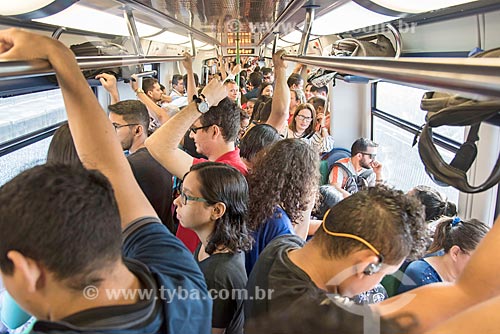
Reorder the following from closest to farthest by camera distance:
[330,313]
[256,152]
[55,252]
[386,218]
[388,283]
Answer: [55,252], [330,313], [386,218], [388,283], [256,152]

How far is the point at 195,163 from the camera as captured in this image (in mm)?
1978

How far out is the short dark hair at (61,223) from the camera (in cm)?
68

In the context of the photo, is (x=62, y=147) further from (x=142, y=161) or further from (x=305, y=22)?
(x=305, y=22)

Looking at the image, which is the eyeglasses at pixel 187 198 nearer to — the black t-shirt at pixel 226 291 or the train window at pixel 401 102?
the black t-shirt at pixel 226 291

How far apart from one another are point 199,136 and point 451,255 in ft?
4.45

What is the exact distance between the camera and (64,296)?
72 cm

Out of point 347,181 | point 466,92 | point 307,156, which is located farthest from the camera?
point 347,181

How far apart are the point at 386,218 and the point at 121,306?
0.66 metres

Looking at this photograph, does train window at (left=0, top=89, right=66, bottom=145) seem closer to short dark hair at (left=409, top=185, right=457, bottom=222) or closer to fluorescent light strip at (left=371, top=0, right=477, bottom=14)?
fluorescent light strip at (left=371, top=0, right=477, bottom=14)

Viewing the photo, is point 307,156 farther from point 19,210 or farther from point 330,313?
point 19,210

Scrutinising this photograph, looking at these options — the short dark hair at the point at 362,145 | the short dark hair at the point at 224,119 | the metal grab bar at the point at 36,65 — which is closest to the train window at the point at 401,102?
the short dark hair at the point at 362,145

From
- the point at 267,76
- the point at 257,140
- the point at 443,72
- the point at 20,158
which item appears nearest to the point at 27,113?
the point at 20,158

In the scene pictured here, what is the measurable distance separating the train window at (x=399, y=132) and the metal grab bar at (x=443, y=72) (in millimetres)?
2518

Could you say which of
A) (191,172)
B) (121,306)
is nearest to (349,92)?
(191,172)
